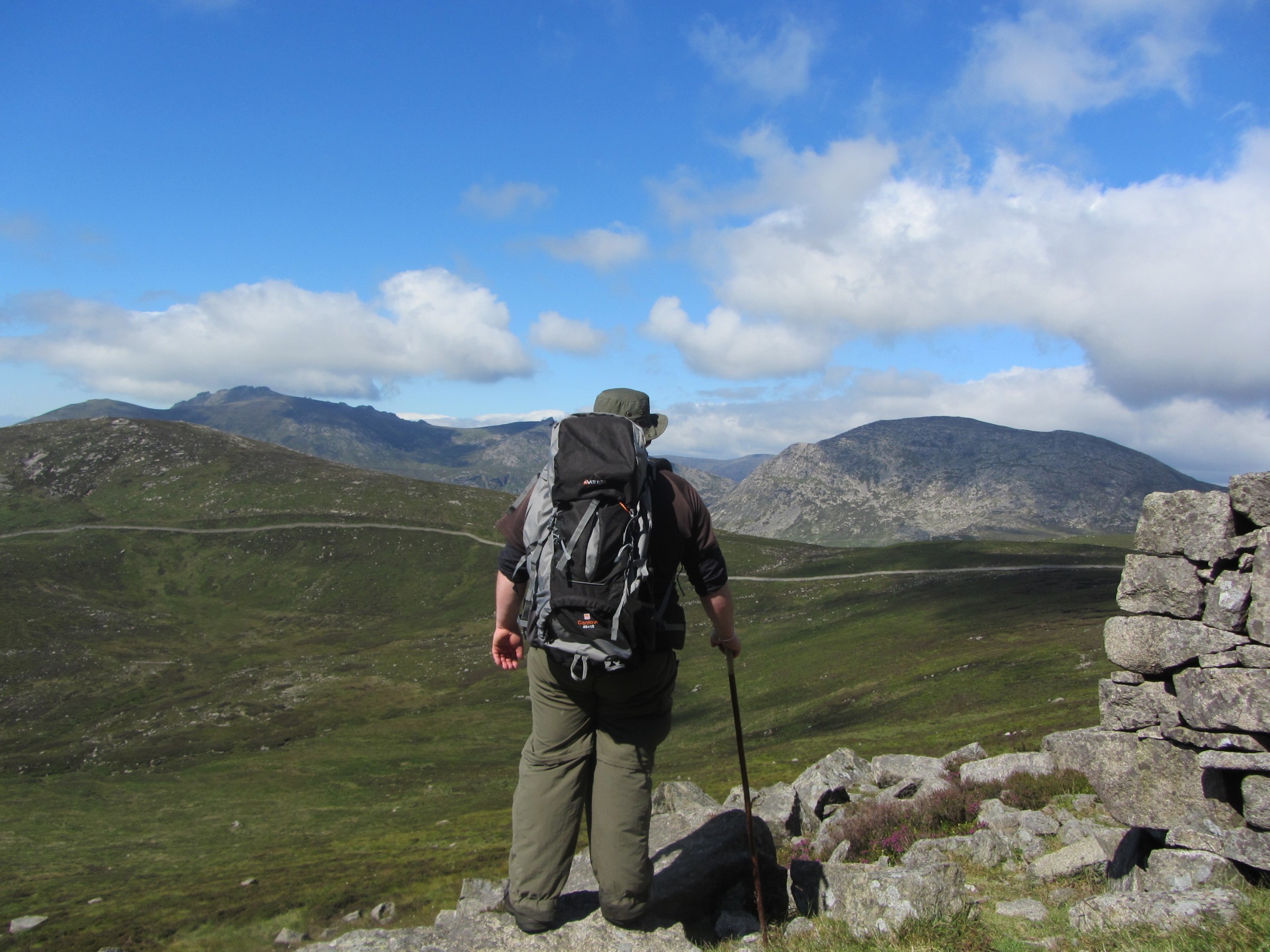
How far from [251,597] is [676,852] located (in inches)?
6882

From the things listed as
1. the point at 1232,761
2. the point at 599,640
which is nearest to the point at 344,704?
the point at 599,640

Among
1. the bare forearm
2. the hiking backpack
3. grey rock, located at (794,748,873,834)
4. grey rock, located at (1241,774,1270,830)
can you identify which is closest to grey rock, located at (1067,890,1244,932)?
grey rock, located at (1241,774,1270,830)

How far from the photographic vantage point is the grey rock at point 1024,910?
8406mm

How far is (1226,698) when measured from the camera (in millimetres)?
8430

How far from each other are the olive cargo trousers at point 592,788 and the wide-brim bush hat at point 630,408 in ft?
8.05

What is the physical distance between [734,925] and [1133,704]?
5738 millimetres

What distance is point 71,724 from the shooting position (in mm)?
92500

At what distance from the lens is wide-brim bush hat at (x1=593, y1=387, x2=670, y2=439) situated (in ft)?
26.9

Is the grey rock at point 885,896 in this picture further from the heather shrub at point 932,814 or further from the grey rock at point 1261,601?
the grey rock at point 1261,601

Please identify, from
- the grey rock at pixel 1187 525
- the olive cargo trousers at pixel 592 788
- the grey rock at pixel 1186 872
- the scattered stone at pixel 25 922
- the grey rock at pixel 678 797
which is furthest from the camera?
the scattered stone at pixel 25 922

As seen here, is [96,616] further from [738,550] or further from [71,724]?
[738,550]

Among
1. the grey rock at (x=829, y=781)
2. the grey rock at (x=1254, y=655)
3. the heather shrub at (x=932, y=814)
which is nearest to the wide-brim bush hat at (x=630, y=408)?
the grey rock at (x=1254, y=655)

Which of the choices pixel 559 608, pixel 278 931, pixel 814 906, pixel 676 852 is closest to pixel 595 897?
pixel 676 852

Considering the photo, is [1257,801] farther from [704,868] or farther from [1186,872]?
[704,868]
